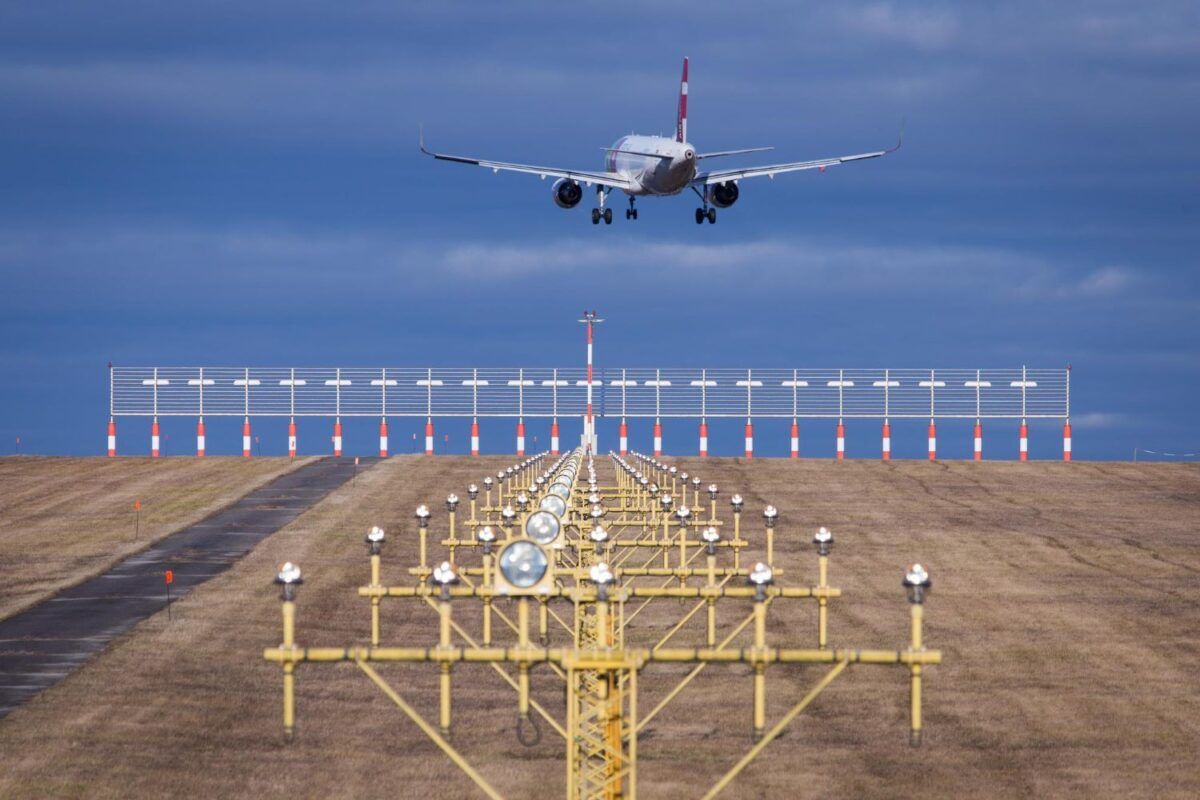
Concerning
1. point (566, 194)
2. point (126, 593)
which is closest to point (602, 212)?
point (566, 194)

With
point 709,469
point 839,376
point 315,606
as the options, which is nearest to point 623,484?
point 315,606

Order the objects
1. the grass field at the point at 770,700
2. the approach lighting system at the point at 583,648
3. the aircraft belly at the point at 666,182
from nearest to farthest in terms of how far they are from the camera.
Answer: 1. the approach lighting system at the point at 583,648
2. the grass field at the point at 770,700
3. the aircraft belly at the point at 666,182

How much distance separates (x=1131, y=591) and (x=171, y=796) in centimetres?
3411

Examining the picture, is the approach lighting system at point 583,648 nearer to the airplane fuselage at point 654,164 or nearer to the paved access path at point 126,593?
the paved access path at point 126,593

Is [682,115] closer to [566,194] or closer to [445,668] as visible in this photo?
[566,194]

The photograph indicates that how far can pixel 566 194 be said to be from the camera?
88.7m

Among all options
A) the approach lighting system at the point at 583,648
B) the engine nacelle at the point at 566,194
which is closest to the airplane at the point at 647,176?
the engine nacelle at the point at 566,194

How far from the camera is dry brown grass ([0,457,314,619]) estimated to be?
64.3 meters

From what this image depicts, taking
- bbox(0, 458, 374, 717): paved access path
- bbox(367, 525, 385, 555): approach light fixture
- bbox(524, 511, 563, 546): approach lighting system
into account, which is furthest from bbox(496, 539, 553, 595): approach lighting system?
bbox(0, 458, 374, 717): paved access path

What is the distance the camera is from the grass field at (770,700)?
36438mm

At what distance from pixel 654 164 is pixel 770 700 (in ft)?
144

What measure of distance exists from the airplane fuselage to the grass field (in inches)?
698

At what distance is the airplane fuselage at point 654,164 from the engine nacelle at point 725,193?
5.48 ft

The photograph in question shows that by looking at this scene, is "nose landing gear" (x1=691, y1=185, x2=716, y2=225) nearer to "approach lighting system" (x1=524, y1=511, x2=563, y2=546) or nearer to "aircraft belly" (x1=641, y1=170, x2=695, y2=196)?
"aircraft belly" (x1=641, y1=170, x2=695, y2=196)
